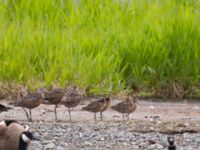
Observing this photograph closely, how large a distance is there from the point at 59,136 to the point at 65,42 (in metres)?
4.08

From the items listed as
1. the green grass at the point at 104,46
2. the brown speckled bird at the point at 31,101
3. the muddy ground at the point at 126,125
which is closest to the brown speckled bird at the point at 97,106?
the muddy ground at the point at 126,125

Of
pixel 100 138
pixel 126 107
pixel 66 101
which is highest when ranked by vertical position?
pixel 66 101

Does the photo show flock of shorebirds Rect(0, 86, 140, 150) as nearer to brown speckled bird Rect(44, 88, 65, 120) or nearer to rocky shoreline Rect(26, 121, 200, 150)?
brown speckled bird Rect(44, 88, 65, 120)

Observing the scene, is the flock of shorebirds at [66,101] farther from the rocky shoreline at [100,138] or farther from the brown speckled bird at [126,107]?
the rocky shoreline at [100,138]

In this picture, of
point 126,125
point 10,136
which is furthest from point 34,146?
point 126,125

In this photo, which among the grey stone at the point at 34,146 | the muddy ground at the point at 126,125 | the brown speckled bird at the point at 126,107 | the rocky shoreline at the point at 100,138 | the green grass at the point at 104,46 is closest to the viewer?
the grey stone at the point at 34,146

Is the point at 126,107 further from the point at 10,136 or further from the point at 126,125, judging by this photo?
the point at 10,136

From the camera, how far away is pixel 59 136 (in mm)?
11969

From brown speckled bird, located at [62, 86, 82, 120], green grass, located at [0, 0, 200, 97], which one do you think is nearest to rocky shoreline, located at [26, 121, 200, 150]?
brown speckled bird, located at [62, 86, 82, 120]

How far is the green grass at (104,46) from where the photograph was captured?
50.0ft

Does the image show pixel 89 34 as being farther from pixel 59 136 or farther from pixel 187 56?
pixel 59 136

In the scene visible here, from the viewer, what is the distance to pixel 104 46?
1591cm

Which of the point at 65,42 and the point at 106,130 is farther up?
the point at 65,42

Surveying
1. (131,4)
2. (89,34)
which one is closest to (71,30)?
(89,34)
